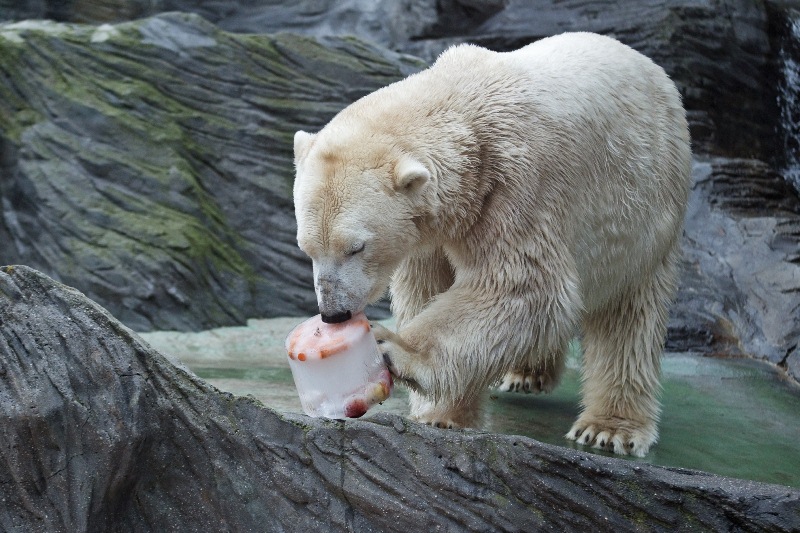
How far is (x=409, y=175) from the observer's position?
331cm

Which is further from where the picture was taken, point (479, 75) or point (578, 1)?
point (578, 1)

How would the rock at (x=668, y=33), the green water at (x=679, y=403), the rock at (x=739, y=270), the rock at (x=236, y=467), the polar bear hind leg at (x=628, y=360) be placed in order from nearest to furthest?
the rock at (x=236, y=467) < the green water at (x=679, y=403) < the polar bear hind leg at (x=628, y=360) < the rock at (x=739, y=270) < the rock at (x=668, y=33)

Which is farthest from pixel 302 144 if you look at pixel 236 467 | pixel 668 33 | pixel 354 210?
pixel 668 33

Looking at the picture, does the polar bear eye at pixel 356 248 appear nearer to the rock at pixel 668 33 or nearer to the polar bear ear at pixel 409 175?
the polar bear ear at pixel 409 175

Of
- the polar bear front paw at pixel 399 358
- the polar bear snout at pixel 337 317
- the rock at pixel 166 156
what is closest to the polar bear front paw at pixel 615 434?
the polar bear front paw at pixel 399 358

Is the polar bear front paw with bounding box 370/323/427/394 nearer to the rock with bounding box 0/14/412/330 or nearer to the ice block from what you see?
the ice block

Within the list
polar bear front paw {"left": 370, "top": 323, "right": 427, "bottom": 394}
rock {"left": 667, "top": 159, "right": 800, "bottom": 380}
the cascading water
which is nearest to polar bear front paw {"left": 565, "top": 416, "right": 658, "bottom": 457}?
polar bear front paw {"left": 370, "top": 323, "right": 427, "bottom": 394}

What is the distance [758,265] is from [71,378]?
507 cm

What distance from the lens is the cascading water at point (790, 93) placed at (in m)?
8.62

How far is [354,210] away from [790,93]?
22.1 ft

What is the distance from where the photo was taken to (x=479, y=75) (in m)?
3.74

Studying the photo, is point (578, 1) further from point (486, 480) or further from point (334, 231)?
point (486, 480)

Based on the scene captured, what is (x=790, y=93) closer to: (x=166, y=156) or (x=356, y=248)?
(x=166, y=156)

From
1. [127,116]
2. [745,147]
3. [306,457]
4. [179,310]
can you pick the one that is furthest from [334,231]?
[745,147]
